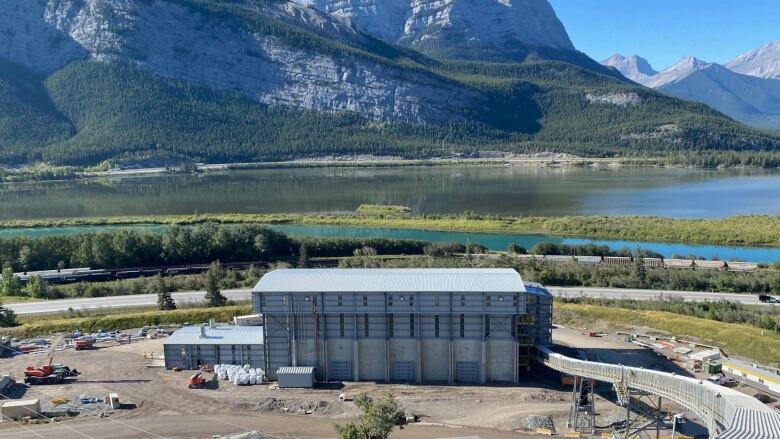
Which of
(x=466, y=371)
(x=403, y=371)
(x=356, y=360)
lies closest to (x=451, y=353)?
(x=466, y=371)

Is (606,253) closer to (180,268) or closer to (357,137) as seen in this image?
(180,268)

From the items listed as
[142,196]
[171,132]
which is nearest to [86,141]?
[171,132]

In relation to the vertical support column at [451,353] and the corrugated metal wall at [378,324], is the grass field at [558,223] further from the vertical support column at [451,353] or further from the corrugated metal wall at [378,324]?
the vertical support column at [451,353]

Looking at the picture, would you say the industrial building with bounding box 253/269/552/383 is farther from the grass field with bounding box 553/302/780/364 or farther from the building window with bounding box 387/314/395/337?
the grass field with bounding box 553/302/780/364

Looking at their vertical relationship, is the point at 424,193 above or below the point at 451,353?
above

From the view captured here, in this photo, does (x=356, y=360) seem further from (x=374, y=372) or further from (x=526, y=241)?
(x=526, y=241)

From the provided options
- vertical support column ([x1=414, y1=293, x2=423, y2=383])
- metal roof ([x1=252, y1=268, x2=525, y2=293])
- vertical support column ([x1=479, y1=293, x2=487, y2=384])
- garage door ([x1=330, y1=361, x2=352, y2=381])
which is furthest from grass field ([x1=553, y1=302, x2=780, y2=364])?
garage door ([x1=330, y1=361, x2=352, y2=381])
